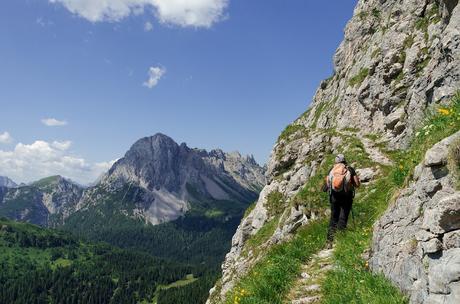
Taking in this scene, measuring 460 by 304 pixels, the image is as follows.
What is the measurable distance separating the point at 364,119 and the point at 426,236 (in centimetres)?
3601

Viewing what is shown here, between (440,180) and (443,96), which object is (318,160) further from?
(440,180)

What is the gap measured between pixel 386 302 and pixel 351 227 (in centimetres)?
897

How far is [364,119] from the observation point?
1642 inches

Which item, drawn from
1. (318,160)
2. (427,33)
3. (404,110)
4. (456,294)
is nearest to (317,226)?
(456,294)

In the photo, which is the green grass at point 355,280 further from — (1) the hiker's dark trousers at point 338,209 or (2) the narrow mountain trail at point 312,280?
(1) the hiker's dark trousers at point 338,209

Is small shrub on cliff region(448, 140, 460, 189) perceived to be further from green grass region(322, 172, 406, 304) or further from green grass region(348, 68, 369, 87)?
green grass region(348, 68, 369, 87)

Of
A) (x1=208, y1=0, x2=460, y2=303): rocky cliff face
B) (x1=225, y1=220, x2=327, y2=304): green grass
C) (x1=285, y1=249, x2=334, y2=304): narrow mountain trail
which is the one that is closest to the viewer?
(x1=285, y1=249, x2=334, y2=304): narrow mountain trail

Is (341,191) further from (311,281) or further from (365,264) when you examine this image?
(365,264)

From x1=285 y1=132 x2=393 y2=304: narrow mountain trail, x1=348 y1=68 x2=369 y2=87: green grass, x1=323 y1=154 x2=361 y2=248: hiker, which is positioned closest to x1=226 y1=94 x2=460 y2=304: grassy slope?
x1=285 y1=132 x2=393 y2=304: narrow mountain trail

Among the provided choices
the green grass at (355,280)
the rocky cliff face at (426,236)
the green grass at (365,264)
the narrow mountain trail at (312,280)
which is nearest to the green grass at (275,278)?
the narrow mountain trail at (312,280)

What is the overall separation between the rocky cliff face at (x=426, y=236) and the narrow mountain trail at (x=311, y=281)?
1737 millimetres

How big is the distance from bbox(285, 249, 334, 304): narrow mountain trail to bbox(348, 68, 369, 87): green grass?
1365 inches

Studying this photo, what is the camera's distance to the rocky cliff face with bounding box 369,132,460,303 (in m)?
6.73

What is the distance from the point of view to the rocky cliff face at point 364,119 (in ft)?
93.4
